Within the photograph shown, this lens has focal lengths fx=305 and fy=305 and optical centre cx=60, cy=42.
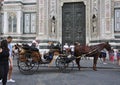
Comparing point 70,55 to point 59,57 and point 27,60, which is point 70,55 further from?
point 27,60

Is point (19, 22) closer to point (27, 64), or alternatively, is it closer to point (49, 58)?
point (49, 58)

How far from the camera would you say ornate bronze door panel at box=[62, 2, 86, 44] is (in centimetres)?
2828

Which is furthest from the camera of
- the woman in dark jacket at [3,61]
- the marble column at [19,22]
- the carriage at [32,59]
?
the marble column at [19,22]

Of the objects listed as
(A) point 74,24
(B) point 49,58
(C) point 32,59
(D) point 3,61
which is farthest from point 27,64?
(A) point 74,24

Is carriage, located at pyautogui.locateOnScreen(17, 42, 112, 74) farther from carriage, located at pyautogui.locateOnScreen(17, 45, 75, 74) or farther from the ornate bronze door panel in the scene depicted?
the ornate bronze door panel

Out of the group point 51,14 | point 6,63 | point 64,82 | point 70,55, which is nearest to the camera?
point 6,63

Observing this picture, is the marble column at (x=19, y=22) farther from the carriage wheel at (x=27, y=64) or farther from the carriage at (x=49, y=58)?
the carriage wheel at (x=27, y=64)

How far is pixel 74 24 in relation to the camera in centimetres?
2841

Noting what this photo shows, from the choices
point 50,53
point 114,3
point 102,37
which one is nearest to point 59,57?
point 50,53

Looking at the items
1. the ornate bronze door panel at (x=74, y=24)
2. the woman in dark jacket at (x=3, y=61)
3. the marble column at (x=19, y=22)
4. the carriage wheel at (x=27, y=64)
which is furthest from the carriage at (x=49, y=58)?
the marble column at (x=19, y=22)

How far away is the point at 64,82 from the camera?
1239 cm

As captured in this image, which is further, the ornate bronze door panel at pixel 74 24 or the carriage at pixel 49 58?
the ornate bronze door panel at pixel 74 24

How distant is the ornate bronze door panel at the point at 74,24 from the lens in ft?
92.8

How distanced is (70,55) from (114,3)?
1199 centimetres
